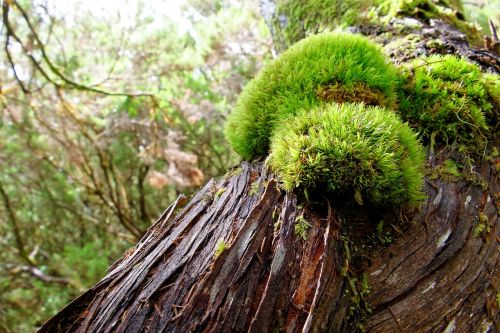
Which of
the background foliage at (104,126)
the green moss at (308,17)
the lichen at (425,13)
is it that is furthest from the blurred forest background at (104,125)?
the lichen at (425,13)

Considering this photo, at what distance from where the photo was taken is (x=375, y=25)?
10.0 feet

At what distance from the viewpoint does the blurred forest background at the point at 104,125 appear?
6.16 metres

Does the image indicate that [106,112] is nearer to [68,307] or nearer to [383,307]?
[68,307]

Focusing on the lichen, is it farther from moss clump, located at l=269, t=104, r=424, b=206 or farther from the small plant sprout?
the small plant sprout

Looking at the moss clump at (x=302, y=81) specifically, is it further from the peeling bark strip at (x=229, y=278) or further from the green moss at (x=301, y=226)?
the green moss at (x=301, y=226)

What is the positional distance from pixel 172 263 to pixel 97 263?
6.73 metres

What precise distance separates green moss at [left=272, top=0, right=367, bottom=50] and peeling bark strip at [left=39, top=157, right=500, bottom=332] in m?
2.15

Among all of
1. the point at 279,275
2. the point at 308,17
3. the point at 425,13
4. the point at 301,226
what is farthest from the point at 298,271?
the point at 308,17

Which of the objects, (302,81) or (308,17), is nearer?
(302,81)

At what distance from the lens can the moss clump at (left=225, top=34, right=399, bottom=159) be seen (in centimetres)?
191

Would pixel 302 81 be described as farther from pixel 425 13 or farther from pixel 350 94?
pixel 425 13

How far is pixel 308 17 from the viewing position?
359cm

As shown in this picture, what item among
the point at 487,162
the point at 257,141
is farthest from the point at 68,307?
the point at 487,162

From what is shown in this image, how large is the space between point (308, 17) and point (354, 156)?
2.61m
